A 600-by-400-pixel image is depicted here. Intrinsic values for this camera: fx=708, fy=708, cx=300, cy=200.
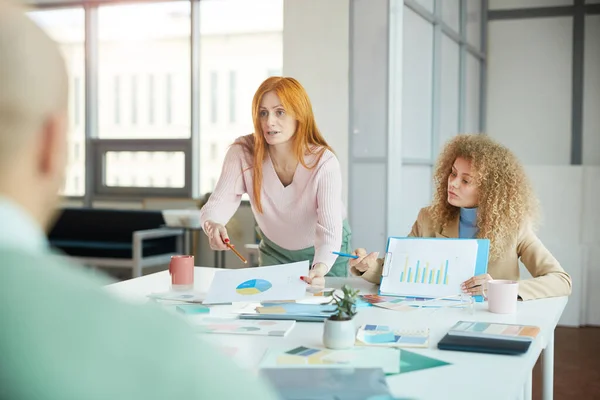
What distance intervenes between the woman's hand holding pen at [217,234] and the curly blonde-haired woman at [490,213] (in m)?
0.45

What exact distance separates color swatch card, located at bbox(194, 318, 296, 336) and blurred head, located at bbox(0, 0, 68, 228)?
1.31 metres

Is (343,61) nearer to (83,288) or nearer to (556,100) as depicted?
(556,100)

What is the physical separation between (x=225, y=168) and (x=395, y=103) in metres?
1.67

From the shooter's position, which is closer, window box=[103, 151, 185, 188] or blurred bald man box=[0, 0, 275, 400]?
→ blurred bald man box=[0, 0, 275, 400]

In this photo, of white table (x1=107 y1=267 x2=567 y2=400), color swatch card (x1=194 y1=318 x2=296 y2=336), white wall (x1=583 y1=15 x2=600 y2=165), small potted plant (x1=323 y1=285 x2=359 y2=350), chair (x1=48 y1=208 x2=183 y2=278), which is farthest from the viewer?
white wall (x1=583 y1=15 x2=600 y2=165)

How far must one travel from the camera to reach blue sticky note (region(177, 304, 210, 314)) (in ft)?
6.57

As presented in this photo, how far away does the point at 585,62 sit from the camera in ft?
19.8

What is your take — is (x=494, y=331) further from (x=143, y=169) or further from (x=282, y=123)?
(x=143, y=169)

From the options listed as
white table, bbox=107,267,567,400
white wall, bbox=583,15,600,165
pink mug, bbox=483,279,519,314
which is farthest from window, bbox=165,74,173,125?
pink mug, bbox=483,279,519,314

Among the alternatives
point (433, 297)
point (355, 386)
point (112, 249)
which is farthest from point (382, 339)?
point (112, 249)

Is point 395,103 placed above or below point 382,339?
above

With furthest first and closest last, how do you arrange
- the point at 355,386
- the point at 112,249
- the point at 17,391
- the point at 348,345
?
the point at 112,249 → the point at 348,345 → the point at 355,386 → the point at 17,391

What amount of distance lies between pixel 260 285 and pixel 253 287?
23mm

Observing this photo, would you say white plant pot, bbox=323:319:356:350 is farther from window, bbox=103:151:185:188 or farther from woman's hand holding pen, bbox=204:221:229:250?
window, bbox=103:151:185:188
